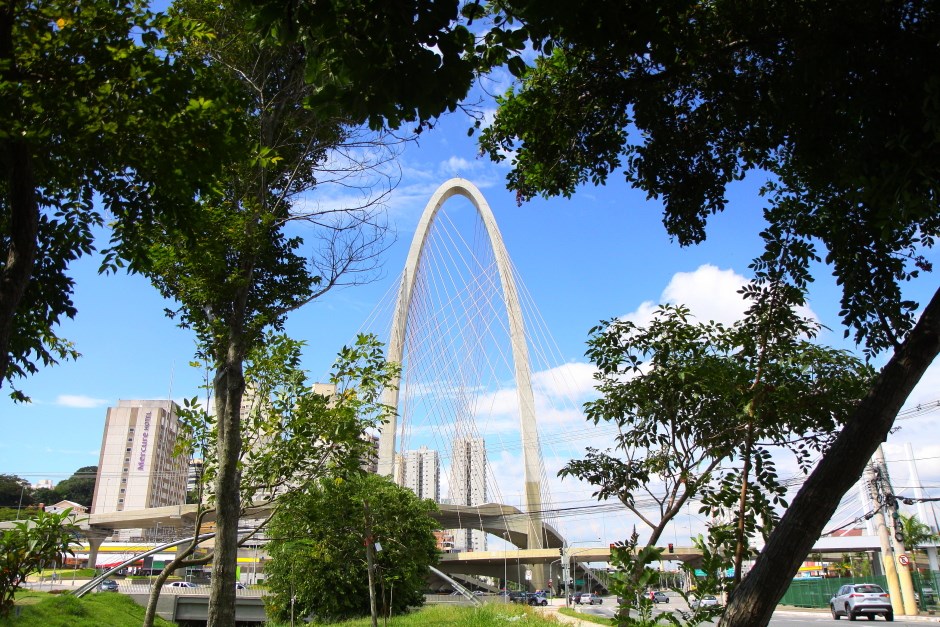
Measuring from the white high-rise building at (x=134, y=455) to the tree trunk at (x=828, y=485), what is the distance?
4424 inches

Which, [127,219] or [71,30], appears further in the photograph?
[127,219]

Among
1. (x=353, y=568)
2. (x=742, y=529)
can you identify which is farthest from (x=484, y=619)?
(x=742, y=529)

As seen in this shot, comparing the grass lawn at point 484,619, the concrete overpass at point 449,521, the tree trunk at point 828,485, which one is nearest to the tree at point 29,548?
the tree trunk at point 828,485

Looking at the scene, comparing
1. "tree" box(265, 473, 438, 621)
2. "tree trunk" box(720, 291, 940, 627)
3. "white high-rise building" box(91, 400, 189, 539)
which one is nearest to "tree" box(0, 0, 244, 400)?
"tree trunk" box(720, 291, 940, 627)

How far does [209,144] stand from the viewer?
4.77m

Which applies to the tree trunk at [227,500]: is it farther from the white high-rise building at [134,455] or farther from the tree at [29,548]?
the white high-rise building at [134,455]

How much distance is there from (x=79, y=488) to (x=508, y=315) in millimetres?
96343

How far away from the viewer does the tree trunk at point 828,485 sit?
2.93 metres

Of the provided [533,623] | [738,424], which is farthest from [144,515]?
[738,424]

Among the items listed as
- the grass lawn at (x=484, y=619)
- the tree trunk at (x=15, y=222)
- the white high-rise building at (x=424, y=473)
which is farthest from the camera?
the white high-rise building at (x=424, y=473)

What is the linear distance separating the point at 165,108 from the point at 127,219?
37.1 inches

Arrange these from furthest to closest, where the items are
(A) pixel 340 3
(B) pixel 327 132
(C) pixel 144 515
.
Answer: (C) pixel 144 515
(B) pixel 327 132
(A) pixel 340 3

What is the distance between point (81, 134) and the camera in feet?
14.4

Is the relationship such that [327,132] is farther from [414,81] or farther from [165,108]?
[414,81]
